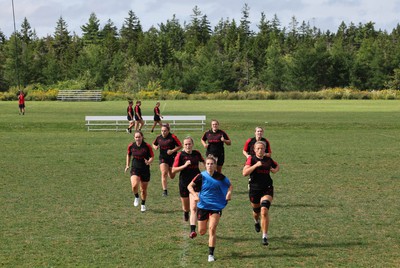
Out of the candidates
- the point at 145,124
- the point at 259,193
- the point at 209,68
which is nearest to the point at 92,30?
the point at 209,68

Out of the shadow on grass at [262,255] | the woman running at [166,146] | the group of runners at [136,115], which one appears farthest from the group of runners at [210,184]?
the group of runners at [136,115]

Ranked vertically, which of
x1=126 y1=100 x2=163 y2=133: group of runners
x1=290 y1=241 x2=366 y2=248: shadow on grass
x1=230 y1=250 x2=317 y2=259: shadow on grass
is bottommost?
x1=290 y1=241 x2=366 y2=248: shadow on grass

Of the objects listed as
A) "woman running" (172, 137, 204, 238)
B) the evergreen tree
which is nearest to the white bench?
"woman running" (172, 137, 204, 238)

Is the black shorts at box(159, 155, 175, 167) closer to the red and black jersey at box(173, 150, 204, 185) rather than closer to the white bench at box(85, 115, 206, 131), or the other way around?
the red and black jersey at box(173, 150, 204, 185)

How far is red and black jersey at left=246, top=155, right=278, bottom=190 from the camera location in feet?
34.0

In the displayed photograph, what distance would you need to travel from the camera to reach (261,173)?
10.4 meters

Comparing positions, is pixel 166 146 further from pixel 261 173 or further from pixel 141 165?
pixel 261 173

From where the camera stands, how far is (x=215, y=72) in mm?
113500

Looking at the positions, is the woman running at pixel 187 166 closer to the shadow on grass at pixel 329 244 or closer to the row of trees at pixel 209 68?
the shadow on grass at pixel 329 244

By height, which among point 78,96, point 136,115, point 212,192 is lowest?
point 78,96

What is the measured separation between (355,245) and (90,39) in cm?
15273

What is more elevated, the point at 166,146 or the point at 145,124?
the point at 166,146

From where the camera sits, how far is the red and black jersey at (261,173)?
408 inches

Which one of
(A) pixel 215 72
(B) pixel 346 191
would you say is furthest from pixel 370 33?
(B) pixel 346 191
